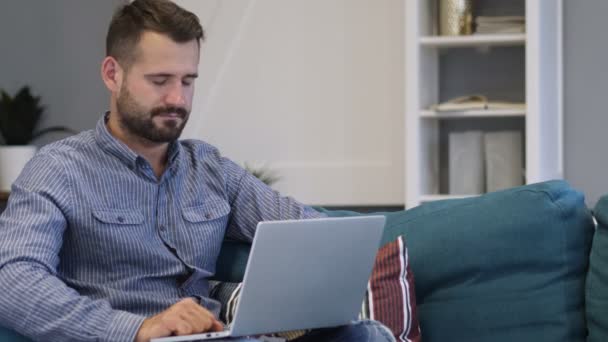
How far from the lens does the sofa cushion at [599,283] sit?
2080 millimetres

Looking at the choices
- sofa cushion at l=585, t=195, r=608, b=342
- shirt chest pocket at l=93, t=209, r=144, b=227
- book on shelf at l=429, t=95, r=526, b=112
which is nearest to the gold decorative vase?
book on shelf at l=429, t=95, r=526, b=112

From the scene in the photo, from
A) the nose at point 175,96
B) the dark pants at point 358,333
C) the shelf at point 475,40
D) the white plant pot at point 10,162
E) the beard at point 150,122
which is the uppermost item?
the shelf at point 475,40

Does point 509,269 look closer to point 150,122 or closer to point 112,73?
point 150,122

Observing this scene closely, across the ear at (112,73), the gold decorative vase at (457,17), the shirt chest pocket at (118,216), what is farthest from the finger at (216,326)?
the gold decorative vase at (457,17)

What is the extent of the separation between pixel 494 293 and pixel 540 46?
5.16 feet

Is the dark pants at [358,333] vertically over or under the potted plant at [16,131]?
under

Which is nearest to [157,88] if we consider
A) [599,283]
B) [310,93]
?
[599,283]

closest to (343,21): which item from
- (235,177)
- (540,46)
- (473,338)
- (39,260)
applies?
(540,46)

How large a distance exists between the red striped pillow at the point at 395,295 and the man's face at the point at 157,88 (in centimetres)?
51

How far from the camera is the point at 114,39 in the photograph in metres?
2.21

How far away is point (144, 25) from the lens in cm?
215

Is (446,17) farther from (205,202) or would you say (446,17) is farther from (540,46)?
(205,202)

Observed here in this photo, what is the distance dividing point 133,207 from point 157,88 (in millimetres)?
249

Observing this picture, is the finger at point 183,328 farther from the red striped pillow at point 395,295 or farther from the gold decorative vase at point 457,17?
the gold decorative vase at point 457,17
